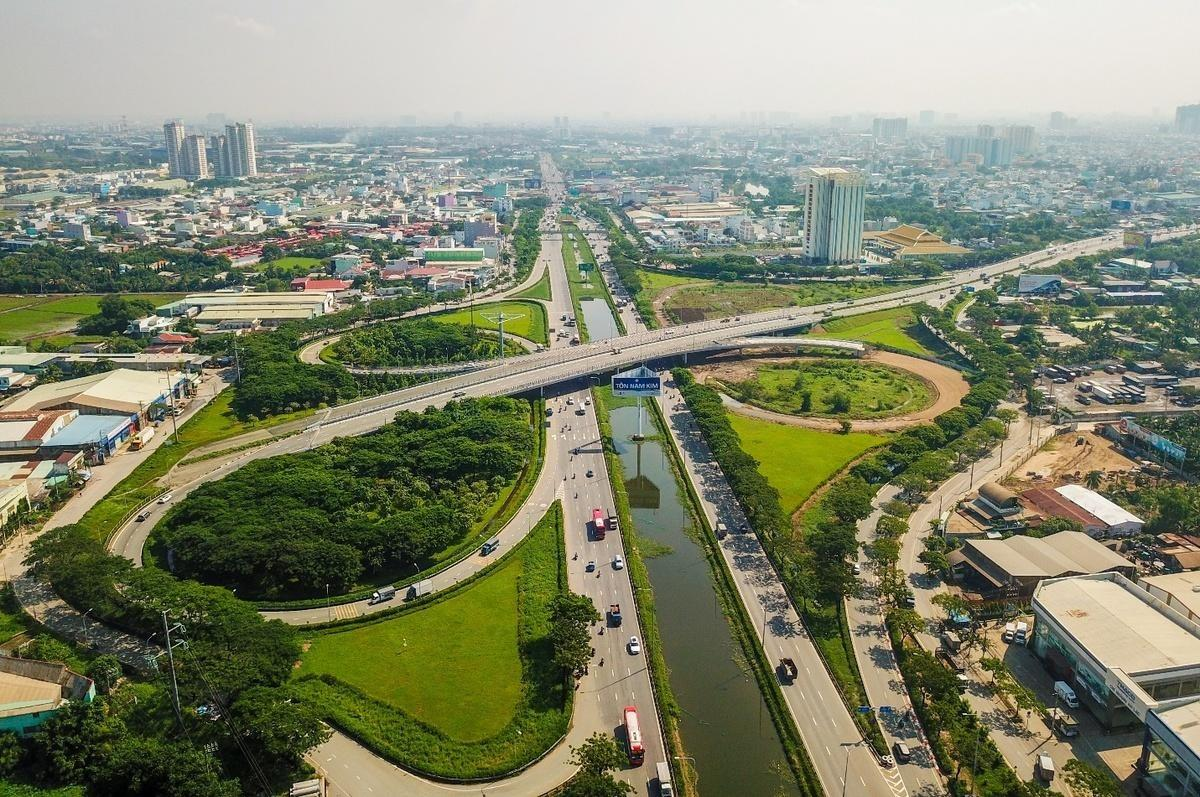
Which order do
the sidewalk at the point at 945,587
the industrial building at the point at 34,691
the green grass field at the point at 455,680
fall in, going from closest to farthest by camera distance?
the industrial building at the point at 34,691 → the sidewalk at the point at 945,587 → the green grass field at the point at 455,680

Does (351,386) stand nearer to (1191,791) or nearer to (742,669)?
(742,669)

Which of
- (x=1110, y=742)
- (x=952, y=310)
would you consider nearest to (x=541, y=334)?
(x=952, y=310)

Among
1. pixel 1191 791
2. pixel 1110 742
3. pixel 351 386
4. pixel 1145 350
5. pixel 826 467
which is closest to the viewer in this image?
pixel 1191 791

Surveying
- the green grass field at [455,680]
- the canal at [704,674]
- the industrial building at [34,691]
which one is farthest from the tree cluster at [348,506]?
the canal at [704,674]

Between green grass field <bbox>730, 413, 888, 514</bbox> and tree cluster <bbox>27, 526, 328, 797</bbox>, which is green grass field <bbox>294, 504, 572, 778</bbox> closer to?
tree cluster <bbox>27, 526, 328, 797</bbox>

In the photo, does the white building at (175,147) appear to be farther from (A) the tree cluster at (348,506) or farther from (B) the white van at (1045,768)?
(B) the white van at (1045,768)
